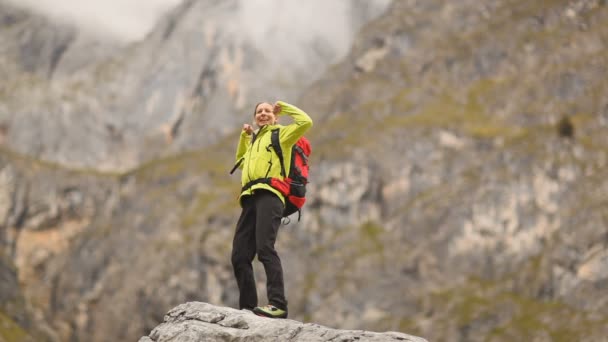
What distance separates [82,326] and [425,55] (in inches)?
3910

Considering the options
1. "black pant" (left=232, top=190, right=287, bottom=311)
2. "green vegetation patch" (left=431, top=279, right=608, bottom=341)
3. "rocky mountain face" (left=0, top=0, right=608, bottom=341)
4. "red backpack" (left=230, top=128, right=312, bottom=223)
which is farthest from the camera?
"rocky mountain face" (left=0, top=0, right=608, bottom=341)

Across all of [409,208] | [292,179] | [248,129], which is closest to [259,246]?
[292,179]

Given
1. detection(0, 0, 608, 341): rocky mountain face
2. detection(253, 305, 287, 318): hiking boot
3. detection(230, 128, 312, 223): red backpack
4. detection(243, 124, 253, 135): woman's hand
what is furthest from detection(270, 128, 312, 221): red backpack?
detection(0, 0, 608, 341): rocky mountain face

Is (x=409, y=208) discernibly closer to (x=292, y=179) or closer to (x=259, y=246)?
(x=292, y=179)

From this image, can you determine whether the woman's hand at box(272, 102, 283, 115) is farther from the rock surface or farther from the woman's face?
the rock surface

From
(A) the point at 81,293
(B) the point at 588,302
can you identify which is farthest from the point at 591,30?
(A) the point at 81,293

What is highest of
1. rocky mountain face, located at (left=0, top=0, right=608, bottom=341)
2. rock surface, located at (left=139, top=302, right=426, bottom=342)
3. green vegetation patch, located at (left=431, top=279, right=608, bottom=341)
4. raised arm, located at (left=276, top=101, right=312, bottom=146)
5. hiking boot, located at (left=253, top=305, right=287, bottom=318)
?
rocky mountain face, located at (left=0, top=0, right=608, bottom=341)

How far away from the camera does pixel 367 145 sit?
15750 cm

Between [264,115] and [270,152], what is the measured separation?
1026 millimetres

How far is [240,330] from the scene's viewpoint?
1480 centimetres

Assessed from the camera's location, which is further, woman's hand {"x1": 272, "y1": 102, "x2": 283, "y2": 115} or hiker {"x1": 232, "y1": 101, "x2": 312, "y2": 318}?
woman's hand {"x1": 272, "y1": 102, "x2": 283, "y2": 115}

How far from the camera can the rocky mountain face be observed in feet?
417

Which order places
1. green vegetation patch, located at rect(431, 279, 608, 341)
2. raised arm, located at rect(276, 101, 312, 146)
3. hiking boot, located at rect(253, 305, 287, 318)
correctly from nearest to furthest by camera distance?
hiking boot, located at rect(253, 305, 287, 318) < raised arm, located at rect(276, 101, 312, 146) < green vegetation patch, located at rect(431, 279, 608, 341)

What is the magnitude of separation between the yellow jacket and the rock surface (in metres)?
2.77
